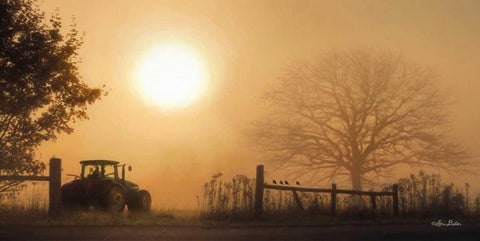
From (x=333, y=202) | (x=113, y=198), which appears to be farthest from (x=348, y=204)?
(x=113, y=198)

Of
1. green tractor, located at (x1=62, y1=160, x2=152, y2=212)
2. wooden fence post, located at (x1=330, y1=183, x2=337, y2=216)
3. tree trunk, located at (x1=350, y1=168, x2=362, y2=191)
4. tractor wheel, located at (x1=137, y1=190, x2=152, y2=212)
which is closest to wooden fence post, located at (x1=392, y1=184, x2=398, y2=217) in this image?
wooden fence post, located at (x1=330, y1=183, x2=337, y2=216)

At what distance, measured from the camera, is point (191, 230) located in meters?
17.7

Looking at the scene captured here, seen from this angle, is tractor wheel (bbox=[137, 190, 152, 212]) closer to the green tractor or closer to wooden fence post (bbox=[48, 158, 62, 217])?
the green tractor

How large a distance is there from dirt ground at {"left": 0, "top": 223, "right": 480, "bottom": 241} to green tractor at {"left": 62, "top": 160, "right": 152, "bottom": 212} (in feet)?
18.2

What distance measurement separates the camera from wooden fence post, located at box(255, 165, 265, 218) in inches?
853

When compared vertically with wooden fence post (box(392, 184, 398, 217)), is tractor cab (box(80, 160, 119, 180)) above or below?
above

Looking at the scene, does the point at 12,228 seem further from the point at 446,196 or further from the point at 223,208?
the point at 446,196

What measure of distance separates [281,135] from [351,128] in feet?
14.8

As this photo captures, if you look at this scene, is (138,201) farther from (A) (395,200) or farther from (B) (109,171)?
(A) (395,200)

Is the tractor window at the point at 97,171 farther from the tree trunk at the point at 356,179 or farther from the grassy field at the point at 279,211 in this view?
the tree trunk at the point at 356,179

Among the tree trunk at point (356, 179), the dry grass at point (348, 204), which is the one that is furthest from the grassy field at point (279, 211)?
the tree trunk at point (356, 179)

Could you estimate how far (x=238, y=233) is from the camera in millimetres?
17406

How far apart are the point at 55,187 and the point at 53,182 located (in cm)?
20

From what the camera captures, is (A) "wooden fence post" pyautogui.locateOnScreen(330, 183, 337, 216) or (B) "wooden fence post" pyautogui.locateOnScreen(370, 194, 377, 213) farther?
(B) "wooden fence post" pyautogui.locateOnScreen(370, 194, 377, 213)
